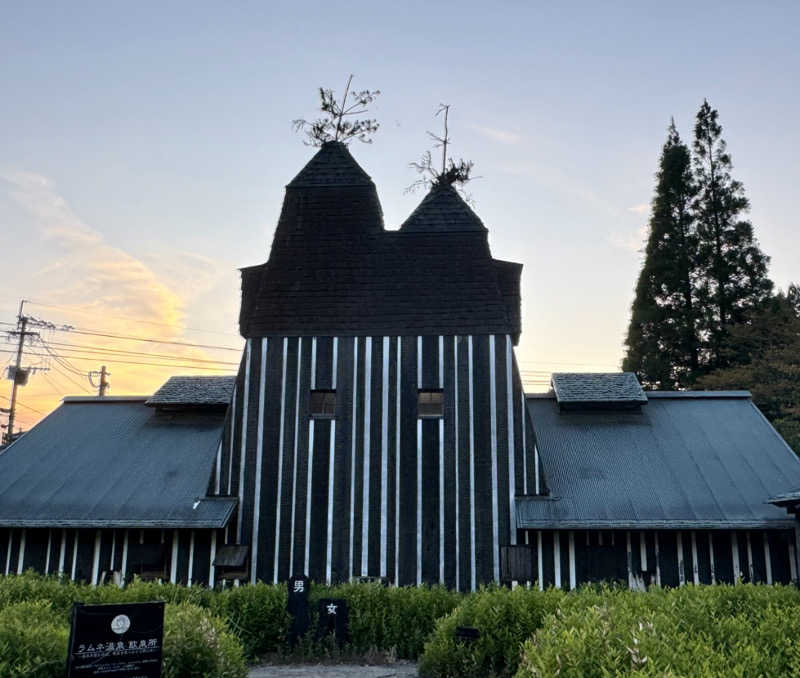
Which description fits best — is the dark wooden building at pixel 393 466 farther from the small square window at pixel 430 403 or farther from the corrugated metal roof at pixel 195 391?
the corrugated metal roof at pixel 195 391

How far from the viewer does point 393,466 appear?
16.8 meters

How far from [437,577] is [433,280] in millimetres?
6716

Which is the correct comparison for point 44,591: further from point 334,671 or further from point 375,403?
point 375,403

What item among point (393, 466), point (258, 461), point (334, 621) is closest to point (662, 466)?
point (393, 466)

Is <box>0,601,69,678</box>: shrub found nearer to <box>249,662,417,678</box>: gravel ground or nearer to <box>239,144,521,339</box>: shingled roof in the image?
<box>249,662,417,678</box>: gravel ground

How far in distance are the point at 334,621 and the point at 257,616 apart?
127cm

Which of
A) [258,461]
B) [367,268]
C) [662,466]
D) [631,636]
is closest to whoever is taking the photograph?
[631,636]

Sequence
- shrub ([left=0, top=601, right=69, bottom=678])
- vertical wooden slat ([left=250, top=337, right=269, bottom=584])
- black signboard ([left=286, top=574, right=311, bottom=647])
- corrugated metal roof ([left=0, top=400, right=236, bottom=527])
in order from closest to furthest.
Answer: shrub ([left=0, top=601, right=69, bottom=678])
black signboard ([left=286, top=574, right=311, bottom=647])
vertical wooden slat ([left=250, top=337, right=269, bottom=584])
corrugated metal roof ([left=0, top=400, right=236, bottom=527])

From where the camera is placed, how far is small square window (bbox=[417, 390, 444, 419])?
56.5ft

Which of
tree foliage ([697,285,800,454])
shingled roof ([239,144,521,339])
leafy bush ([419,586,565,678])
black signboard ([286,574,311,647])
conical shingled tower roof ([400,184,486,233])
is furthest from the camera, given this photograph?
tree foliage ([697,285,800,454])

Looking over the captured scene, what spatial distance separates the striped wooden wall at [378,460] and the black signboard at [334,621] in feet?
11.5

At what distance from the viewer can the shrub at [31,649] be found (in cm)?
618

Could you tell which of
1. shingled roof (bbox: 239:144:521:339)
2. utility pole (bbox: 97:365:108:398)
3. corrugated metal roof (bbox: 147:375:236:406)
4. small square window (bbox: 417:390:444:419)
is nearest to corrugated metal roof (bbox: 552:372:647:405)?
shingled roof (bbox: 239:144:521:339)

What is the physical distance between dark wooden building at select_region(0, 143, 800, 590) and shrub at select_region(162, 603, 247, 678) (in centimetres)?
840
